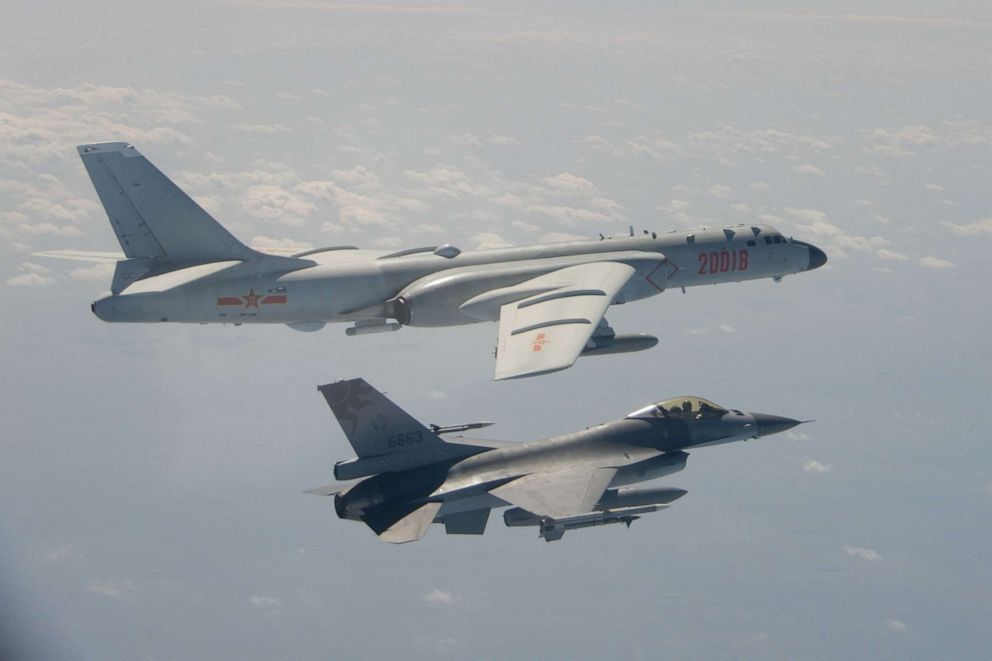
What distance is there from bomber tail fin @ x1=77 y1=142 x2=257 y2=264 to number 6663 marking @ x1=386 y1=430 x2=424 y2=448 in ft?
34.7

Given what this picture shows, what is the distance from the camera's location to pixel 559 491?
137ft

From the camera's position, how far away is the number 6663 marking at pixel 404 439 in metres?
43.9

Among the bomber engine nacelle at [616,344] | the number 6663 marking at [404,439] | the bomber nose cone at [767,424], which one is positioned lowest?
the number 6663 marking at [404,439]

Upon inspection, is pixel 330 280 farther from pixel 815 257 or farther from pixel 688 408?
pixel 815 257

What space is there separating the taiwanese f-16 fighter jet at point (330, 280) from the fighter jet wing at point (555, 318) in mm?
85

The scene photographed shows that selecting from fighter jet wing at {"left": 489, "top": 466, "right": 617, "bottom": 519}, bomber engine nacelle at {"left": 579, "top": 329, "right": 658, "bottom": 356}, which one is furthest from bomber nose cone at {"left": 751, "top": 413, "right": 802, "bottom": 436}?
fighter jet wing at {"left": 489, "top": 466, "right": 617, "bottom": 519}

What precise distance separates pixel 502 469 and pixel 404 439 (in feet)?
12.7

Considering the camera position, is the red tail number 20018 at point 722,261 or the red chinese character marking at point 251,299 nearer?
the red chinese character marking at point 251,299

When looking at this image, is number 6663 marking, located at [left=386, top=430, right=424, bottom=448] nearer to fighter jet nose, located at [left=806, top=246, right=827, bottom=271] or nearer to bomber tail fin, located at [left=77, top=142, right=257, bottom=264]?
bomber tail fin, located at [left=77, top=142, right=257, bottom=264]

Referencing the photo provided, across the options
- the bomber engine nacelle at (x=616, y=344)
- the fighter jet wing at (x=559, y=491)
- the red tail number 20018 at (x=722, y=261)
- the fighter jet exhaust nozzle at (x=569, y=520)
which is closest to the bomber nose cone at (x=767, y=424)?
the bomber engine nacelle at (x=616, y=344)

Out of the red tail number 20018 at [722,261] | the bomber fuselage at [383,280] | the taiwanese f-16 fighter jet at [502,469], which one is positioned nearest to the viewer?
the taiwanese f-16 fighter jet at [502,469]

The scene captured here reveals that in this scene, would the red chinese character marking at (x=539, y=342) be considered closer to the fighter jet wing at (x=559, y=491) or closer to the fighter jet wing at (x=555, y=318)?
the fighter jet wing at (x=555, y=318)

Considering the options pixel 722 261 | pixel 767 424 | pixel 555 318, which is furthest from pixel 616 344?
pixel 722 261

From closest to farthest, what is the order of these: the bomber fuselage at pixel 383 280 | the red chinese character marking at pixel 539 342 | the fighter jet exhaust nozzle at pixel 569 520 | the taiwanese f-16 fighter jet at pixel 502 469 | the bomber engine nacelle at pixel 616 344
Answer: the taiwanese f-16 fighter jet at pixel 502 469
the red chinese character marking at pixel 539 342
the fighter jet exhaust nozzle at pixel 569 520
the bomber fuselage at pixel 383 280
the bomber engine nacelle at pixel 616 344
